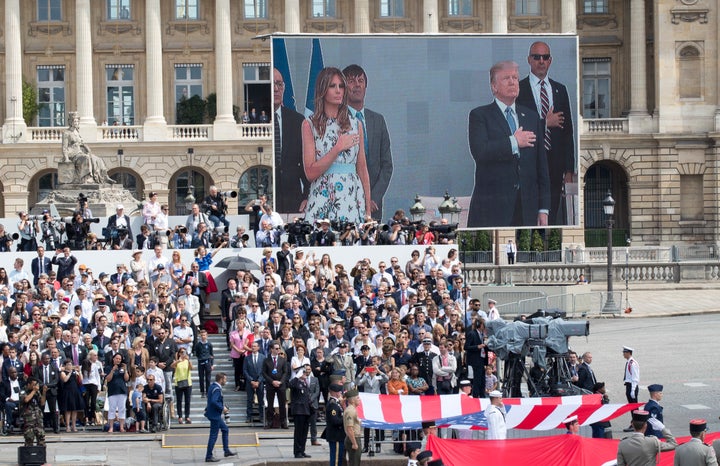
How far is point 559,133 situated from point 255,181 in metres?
27.1

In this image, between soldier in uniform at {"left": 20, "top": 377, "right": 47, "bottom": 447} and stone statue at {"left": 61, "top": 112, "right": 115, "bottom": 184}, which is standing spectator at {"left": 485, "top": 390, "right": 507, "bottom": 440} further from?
stone statue at {"left": 61, "top": 112, "right": 115, "bottom": 184}

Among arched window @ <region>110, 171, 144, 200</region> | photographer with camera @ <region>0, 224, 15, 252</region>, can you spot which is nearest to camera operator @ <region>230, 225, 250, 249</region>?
photographer with camera @ <region>0, 224, 15, 252</region>

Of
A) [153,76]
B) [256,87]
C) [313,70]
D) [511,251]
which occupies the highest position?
[153,76]

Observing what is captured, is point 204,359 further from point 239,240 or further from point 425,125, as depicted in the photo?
point 425,125

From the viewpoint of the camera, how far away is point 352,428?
2819 cm

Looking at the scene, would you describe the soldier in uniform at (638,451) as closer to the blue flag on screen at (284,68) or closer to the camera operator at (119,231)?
the camera operator at (119,231)

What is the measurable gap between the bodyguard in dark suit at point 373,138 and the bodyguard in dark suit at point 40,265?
17487 mm

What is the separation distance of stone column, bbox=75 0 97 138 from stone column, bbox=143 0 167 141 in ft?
8.61

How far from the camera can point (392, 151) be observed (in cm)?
5872

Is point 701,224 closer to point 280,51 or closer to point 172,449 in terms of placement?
point 280,51

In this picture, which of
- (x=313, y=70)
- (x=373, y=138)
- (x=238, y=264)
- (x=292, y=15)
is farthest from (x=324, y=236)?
(x=292, y=15)

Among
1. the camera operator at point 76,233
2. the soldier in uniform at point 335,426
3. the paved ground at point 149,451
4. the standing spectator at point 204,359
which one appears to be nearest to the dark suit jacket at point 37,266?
the camera operator at point 76,233

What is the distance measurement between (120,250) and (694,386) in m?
14.4

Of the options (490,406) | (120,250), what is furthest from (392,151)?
(490,406)
